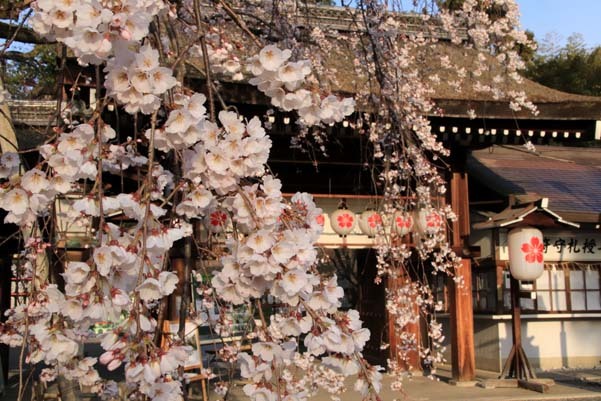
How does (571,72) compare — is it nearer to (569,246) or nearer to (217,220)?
(569,246)

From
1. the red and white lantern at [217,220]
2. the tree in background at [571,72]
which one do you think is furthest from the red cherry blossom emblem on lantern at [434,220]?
the tree in background at [571,72]

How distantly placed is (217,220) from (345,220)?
5.75 meters

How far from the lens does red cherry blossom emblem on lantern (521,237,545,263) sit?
8.22 metres

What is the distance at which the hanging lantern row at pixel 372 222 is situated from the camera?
776 cm

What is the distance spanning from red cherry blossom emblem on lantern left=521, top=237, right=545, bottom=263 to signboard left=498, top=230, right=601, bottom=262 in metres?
2.03

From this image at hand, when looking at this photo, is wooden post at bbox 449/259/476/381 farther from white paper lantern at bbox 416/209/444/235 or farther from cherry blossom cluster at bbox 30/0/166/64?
cherry blossom cluster at bbox 30/0/166/64

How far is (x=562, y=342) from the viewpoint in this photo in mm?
10383

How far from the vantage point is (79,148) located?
1916mm

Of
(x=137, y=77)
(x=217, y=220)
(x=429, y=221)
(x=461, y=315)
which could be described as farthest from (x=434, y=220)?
(x=137, y=77)

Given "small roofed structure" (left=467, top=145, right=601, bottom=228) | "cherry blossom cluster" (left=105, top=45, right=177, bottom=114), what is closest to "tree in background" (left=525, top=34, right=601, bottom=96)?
"small roofed structure" (left=467, top=145, right=601, bottom=228)

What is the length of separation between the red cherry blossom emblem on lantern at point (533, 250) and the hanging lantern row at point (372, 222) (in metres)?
1.22

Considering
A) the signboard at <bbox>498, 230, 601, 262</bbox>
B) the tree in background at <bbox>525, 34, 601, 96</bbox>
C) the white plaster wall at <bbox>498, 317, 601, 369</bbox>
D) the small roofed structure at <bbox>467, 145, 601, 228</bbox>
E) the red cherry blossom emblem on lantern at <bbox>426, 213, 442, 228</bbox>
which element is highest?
the tree in background at <bbox>525, 34, 601, 96</bbox>

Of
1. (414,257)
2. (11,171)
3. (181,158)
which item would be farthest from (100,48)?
(414,257)

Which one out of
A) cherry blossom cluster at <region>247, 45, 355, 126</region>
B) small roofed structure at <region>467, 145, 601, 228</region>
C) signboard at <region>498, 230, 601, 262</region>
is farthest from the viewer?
signboard at <region>498, 230, 601, 262</region>
